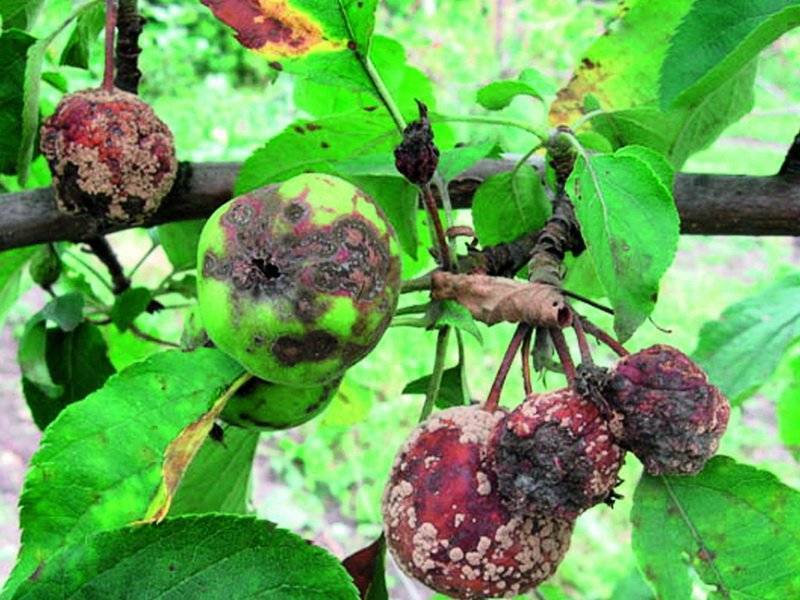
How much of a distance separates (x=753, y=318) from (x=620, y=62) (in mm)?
441

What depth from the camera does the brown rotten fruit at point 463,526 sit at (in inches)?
26.4

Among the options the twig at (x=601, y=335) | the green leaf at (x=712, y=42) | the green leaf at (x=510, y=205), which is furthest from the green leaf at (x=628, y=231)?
the green leaf at (x=510, y=205)

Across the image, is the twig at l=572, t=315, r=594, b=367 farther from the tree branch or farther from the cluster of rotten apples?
the tree branch

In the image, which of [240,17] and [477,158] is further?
[477,158]

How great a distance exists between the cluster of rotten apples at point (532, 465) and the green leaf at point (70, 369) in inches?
21.9

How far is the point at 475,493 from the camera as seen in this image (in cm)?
67

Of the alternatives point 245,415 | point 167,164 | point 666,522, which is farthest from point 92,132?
point 666,522

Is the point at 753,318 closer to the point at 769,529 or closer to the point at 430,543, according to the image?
the point at 769,529

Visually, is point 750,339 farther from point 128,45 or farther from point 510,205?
point 128,45

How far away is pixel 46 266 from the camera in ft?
4.00

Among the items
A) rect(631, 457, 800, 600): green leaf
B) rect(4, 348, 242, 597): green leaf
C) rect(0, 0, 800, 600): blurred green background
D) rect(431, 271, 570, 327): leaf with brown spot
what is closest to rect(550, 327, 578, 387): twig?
rect(431, 271, 570, 327): leaf with brown spot

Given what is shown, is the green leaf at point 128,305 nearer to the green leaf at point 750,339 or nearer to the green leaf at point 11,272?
the green leaf at point 11,272

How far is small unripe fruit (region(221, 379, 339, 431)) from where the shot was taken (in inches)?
29.7

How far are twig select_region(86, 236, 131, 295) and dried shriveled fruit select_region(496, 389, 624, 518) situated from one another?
0.64 metres
